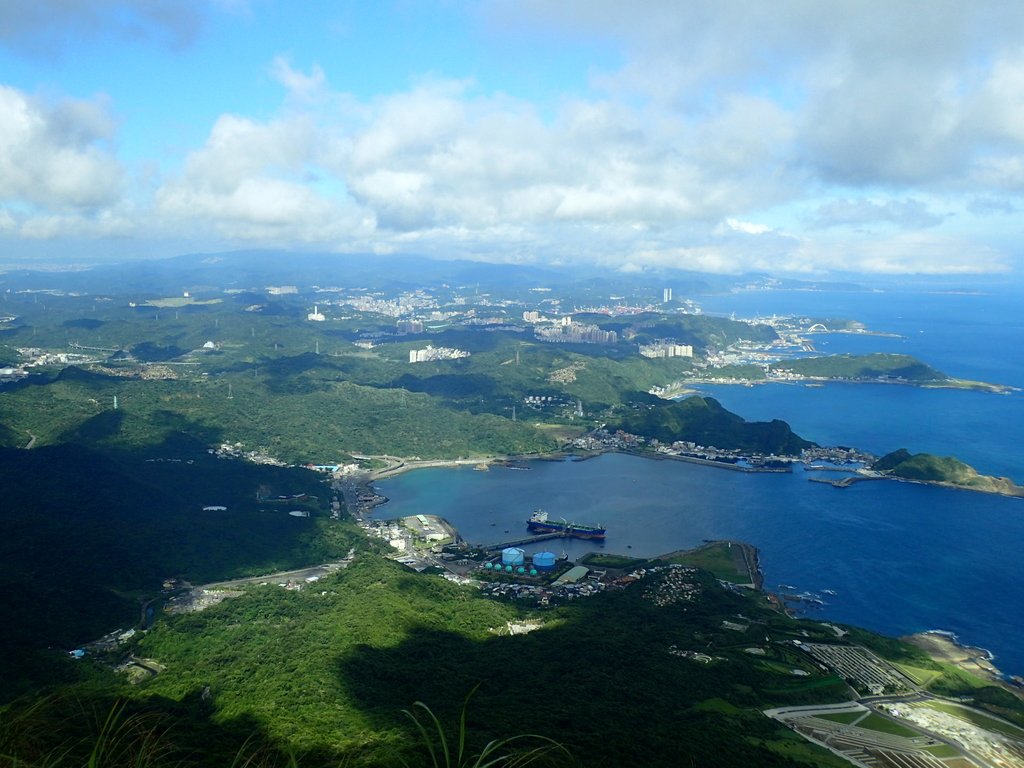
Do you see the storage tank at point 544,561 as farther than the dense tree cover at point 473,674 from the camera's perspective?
Yes

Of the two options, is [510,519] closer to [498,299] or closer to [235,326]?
[235,326]

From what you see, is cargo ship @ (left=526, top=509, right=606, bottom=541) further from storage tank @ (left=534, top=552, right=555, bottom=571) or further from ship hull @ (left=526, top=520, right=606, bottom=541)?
storage tank @ (left=534, top=552, right=555, bottom=571)

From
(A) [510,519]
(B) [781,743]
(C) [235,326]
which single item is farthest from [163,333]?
(B) [781,743]

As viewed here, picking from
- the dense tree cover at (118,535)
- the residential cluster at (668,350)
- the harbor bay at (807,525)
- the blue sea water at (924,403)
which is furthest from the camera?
the residential cluster at (668,350)

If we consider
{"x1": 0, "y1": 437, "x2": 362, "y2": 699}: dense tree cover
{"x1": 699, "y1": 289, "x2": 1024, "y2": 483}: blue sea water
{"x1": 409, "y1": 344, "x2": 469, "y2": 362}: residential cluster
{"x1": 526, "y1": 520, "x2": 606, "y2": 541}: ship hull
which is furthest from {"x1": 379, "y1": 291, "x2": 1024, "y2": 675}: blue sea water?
{"x1": 409, "y1": 344, "x2": 469, "y2": 362}: residential cluster

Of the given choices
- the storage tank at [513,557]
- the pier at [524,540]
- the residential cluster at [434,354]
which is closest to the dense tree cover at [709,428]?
the pier at [524,540]

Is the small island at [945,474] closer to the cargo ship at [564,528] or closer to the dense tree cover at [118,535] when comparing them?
the cargo ship at [564,528]
